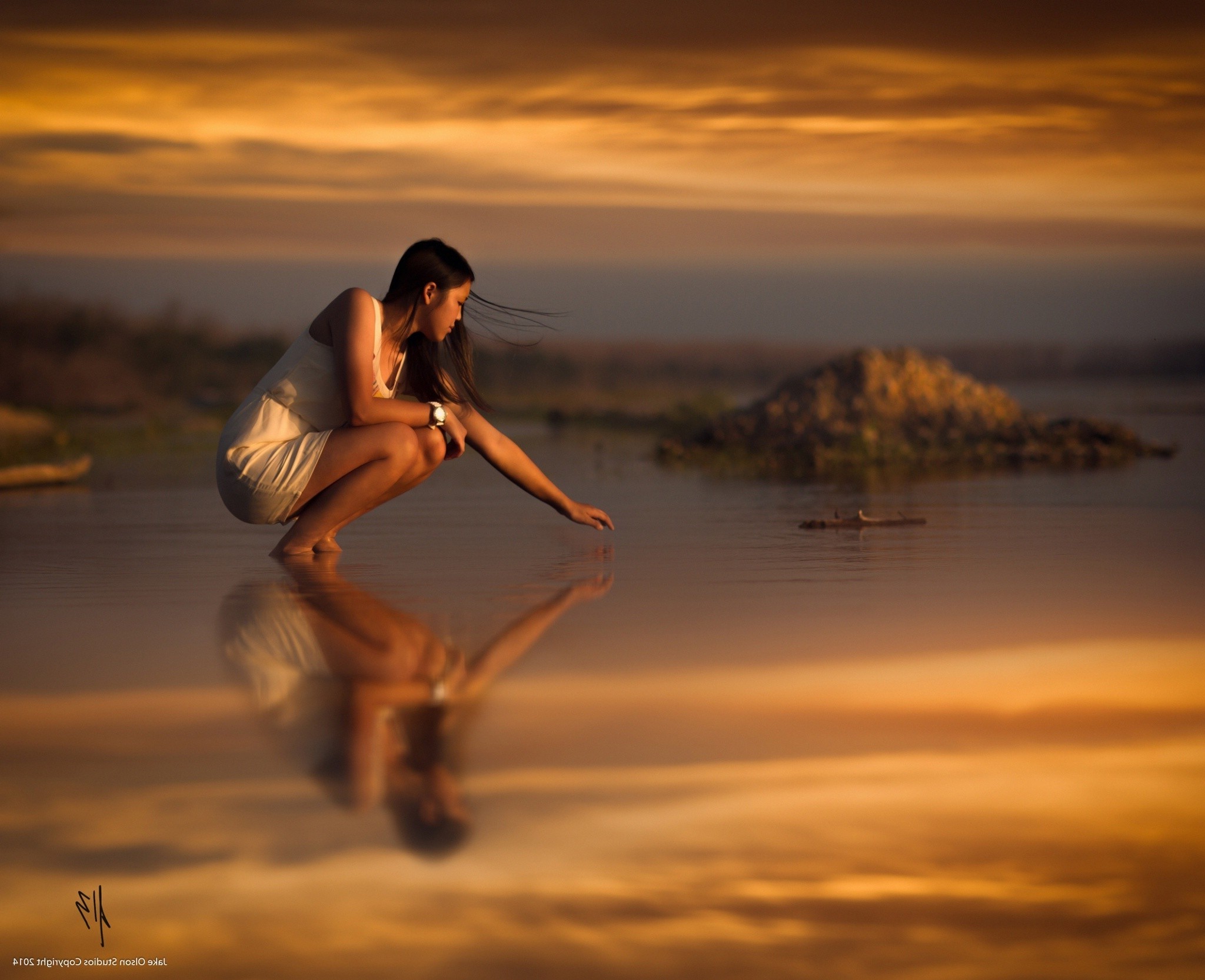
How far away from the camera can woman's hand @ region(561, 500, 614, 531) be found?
4660 millimetres

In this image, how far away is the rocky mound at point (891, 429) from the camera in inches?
362

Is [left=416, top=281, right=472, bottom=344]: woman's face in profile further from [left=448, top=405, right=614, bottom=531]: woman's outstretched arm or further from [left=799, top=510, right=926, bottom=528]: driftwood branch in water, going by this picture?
[left=799, top=510, right=926, bottom=528]: driftwood branch in water

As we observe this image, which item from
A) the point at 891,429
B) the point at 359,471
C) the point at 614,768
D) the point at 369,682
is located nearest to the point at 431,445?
the point at 359,471

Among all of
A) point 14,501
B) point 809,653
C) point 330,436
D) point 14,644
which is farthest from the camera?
point 14,501

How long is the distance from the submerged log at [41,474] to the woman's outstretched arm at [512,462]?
164 inches

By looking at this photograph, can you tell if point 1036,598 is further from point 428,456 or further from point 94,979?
point 94,979

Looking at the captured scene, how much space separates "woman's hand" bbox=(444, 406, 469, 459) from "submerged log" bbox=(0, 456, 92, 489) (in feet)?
13.7

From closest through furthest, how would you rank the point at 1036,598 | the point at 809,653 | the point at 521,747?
the point at 521,747 → the point at 809,653 → the point at 1036,598

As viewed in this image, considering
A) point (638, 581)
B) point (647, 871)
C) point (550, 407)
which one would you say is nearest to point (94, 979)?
point (647, 871)

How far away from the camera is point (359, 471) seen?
4.41 m

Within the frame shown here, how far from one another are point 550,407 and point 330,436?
12.6 metres

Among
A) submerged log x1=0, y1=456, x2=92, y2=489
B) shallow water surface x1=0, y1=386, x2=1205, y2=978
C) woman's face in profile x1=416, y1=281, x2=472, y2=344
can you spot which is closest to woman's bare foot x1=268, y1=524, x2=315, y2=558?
shallow water surface x1=0, y1=386, x2=1205, y2=978

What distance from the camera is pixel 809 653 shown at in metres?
2.90

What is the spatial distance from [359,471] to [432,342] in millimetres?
496
